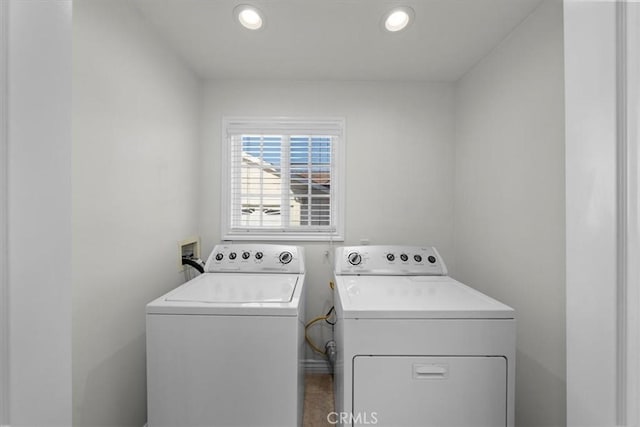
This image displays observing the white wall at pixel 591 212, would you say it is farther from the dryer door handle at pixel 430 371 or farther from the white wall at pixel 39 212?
the white wall at pixel 39 212

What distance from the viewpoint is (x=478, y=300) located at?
130 cm

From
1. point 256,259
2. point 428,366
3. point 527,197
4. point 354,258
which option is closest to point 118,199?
point 256,259

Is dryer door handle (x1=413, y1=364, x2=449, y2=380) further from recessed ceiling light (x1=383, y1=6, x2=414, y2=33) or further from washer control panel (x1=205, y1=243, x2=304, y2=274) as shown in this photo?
recessed ceiling light (x1=383, y1=6, x2=414, y2=33)

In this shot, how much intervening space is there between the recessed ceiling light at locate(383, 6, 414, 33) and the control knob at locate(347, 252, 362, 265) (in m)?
1.40

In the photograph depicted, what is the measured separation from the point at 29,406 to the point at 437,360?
123cm

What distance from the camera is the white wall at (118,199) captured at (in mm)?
1110

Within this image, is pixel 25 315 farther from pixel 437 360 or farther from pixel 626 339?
pixel 437 360

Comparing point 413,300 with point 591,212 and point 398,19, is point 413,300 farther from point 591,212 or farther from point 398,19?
point 398,19

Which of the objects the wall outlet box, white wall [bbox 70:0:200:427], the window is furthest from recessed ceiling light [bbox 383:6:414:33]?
the wall outlet box

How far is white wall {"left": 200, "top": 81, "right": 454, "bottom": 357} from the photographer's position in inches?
85.2

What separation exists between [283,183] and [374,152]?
781mm

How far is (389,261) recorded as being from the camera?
1.88 meters

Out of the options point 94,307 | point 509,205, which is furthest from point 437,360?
point 94,307

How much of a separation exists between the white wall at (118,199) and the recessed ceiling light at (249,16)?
1.74ft
